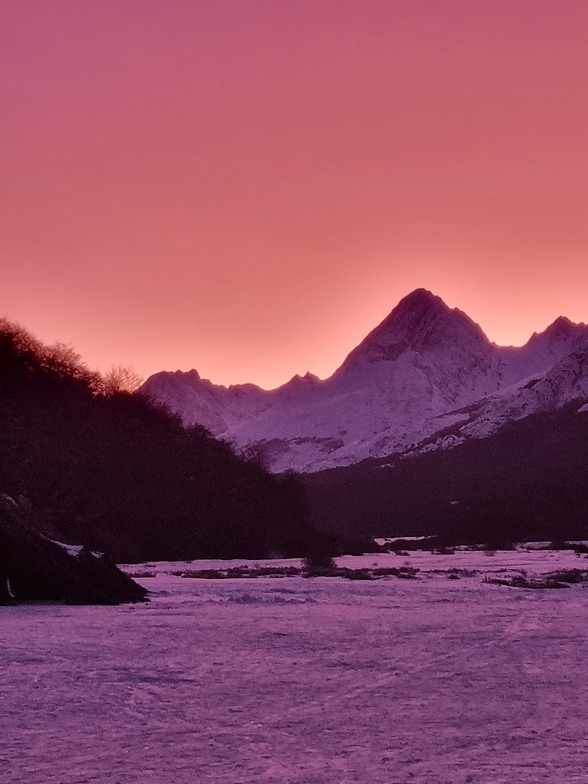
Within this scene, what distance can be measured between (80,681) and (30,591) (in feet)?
21.4

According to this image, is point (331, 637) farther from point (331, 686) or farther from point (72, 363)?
point (72, 363)

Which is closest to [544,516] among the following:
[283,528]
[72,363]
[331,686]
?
[283,528]

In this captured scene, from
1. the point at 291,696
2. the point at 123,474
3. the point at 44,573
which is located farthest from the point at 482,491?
the point at 291,696

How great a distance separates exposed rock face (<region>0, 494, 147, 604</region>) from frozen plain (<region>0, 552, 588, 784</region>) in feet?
3.13

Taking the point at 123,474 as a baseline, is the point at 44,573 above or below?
below

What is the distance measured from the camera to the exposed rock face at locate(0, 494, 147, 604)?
12477 millimetres

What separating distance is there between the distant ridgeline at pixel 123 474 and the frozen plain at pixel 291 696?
19405 mm

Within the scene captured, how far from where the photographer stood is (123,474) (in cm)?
3841

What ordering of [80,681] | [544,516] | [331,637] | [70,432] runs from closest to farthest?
1. [80,681]
2. [331,637]
3. [70,432]
4. [544,516]

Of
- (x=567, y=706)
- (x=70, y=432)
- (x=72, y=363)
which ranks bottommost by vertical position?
(x=567, y=706)

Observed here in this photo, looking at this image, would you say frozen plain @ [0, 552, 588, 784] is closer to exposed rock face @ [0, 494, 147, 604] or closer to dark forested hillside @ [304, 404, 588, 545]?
exposed rock face @ [0, 494, 147, 604]

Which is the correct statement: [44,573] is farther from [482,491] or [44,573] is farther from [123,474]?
[482,491]

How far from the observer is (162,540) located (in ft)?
111

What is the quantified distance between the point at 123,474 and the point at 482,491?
6928 centimetres
